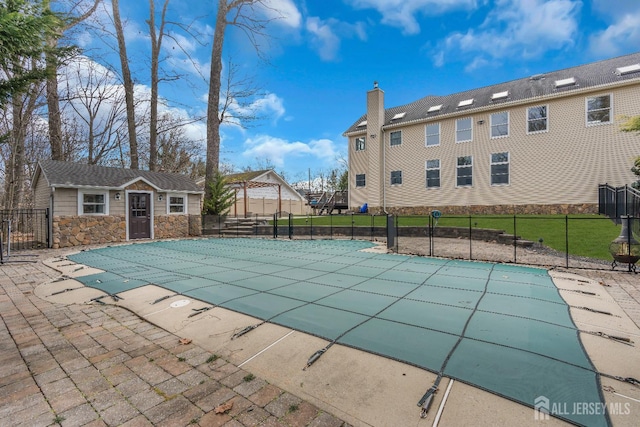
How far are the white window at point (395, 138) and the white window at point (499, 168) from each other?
566cm

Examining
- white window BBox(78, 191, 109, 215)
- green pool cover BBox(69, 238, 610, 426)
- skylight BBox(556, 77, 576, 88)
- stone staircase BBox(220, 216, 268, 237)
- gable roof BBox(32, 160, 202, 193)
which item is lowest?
green pool cover BBox(69, 238, 610, 426)

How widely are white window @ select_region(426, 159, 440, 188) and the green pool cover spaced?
12.5m

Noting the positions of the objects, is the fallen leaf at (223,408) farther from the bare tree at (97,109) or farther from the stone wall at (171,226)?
the bare tree at (97,109)

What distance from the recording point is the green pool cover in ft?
7.52

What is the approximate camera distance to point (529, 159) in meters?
16.0

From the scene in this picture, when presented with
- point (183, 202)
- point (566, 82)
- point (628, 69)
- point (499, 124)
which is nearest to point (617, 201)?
point (499, 124)

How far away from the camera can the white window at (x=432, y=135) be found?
1866 cm

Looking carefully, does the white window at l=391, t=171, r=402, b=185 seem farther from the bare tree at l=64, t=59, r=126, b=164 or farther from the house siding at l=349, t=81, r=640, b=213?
the bare tree at l=64, t=59, r=126, b=164

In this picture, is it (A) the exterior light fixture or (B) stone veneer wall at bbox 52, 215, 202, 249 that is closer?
(A) the exterior light fixture

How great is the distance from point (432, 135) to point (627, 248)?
1409 cm

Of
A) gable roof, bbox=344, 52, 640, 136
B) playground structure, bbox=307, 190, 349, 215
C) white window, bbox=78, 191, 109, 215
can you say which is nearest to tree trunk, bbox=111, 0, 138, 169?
white window, bbox=78, 191, 109, 215

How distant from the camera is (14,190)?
14.8m

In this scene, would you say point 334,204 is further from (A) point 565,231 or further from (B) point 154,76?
(A) point 565,231

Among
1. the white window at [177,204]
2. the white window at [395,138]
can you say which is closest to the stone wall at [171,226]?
the white window at [177,204]
